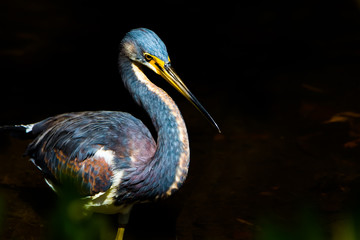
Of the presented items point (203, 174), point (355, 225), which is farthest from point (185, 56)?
point (355, 225)

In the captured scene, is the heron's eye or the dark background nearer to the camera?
the heron's eye

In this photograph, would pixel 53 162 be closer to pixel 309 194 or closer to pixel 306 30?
pixel 309 194

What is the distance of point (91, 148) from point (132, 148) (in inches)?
12.9

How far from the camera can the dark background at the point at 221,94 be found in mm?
5180

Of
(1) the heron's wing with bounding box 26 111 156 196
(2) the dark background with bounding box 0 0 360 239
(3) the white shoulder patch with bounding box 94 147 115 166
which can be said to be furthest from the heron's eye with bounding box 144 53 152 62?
(2) the dark background with bounding box 0 0 360 239

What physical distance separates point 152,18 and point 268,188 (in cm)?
383

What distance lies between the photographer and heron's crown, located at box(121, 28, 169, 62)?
4.25 m

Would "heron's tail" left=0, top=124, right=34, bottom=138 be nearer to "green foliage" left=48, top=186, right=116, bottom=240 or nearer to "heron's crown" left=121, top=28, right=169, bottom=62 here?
"heron's crown" left=121, top=28, right=169, bottom=62

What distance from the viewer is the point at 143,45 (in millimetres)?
4281

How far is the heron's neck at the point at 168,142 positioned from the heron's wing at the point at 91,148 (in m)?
0.29

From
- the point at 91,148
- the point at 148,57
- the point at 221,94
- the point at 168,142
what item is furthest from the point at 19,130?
the point at 221,94

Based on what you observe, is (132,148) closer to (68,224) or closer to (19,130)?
(19,130)

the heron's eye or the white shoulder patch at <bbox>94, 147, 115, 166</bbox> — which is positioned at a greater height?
the heron's eye

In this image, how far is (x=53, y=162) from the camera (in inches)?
183
